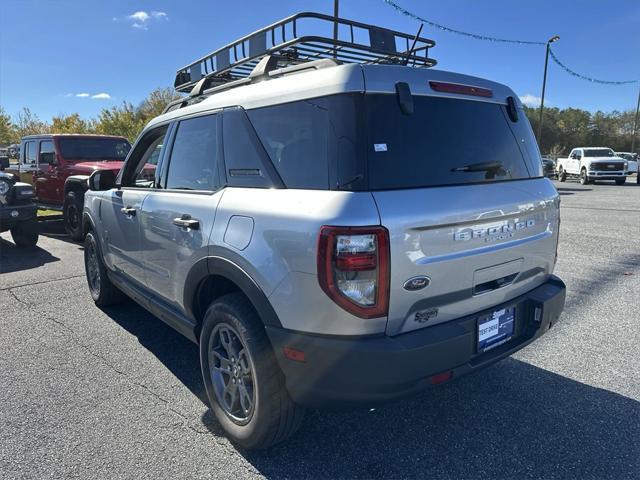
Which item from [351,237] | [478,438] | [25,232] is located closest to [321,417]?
[478,438]

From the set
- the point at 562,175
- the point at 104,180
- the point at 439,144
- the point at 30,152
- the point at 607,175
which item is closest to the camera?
the point at 439,144

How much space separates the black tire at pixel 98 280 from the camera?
15.3 feet

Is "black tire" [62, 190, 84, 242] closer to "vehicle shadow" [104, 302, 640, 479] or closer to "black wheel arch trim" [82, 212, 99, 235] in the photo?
"black wheel arch trim" [82, 212, 99, 235]

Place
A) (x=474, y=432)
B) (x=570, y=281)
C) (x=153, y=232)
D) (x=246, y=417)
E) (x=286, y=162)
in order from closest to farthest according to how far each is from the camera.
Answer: (x=286, y=162) → (x=246, y=417) → (x=474, y=432) → (x=153, y=232) → (x=570, y=281)

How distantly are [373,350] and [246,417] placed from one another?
0.96 metres

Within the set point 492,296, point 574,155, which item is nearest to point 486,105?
point 492,296

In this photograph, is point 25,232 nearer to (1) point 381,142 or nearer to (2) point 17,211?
(2) point 17,211

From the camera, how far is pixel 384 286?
197 centimetres

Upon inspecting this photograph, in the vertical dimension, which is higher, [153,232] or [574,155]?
[574,155]

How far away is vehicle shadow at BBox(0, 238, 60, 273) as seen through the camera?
22.3 ft

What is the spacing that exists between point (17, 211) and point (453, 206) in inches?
305

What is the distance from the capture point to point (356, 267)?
194cm

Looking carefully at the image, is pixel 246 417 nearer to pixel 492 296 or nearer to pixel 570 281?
pixel 492 296

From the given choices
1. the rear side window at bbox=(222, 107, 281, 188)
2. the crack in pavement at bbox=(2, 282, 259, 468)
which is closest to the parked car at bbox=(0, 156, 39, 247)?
the crack in pavement at bbox=(2, 282, 259, 468)
